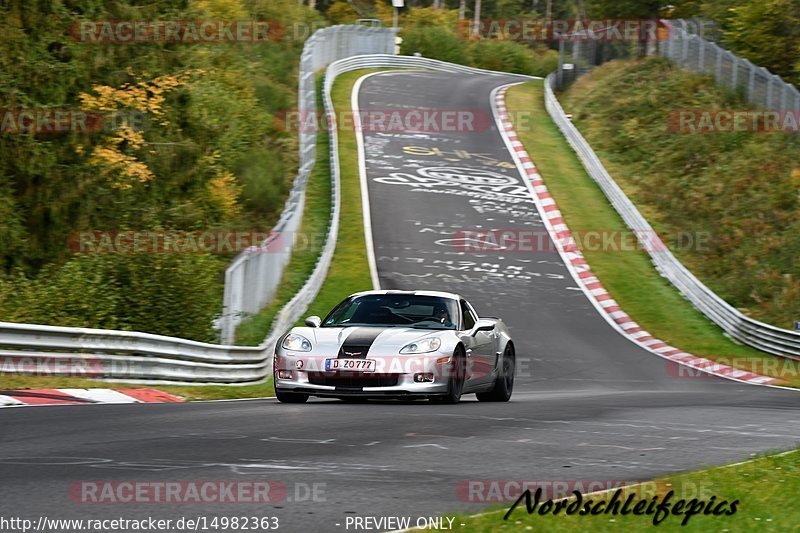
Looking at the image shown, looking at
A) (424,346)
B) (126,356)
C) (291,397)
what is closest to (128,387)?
(126,356)

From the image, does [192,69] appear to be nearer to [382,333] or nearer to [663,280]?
[663,280]

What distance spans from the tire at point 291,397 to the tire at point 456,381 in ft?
4.54

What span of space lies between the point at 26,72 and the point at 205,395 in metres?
16.4

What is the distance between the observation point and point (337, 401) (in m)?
13.8

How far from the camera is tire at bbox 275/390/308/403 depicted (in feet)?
42.7

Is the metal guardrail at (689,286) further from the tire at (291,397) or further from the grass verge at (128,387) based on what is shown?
the tire at (291,397)

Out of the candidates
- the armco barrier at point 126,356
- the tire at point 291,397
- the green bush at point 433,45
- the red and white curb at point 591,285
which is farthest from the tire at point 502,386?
the green bush at point 433,45

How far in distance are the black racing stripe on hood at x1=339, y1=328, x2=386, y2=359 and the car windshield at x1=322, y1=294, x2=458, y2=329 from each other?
0.62 m

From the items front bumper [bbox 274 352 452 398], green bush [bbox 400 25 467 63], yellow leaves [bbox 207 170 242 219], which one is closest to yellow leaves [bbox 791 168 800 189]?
yellow leaves [bbox 207 170 242 219]

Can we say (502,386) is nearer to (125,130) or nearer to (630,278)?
(630,278)

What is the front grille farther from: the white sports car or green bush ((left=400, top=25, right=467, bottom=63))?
green bush ((left=400, top=25, right=467, bottom=63))

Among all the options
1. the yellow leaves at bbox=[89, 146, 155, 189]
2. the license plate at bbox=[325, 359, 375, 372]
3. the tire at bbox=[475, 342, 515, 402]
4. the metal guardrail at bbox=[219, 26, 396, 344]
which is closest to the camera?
the license plate at bbox=[325, 359, 375, 372]

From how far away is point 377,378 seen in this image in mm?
12516

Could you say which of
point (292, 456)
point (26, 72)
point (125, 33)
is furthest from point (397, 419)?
point (125, 33)
